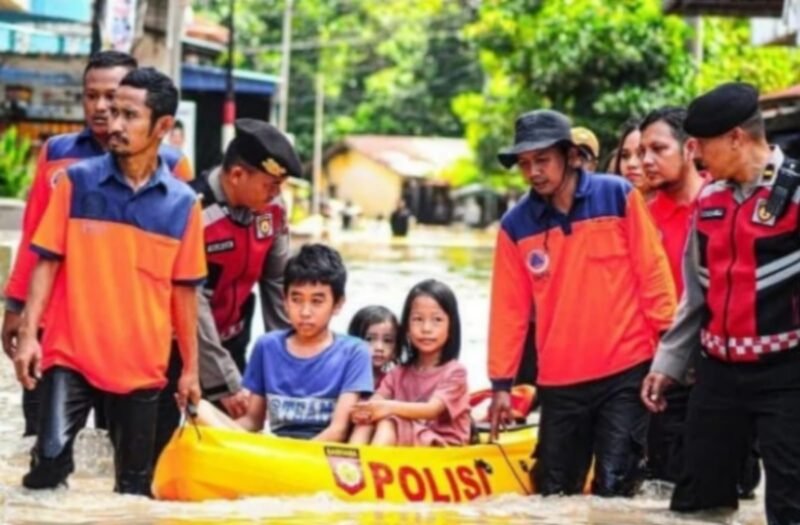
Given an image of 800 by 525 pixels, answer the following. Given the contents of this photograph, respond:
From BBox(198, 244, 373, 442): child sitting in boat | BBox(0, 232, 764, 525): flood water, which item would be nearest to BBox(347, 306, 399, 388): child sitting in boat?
BBox(198, 244, 373, 442): child sitting in boat

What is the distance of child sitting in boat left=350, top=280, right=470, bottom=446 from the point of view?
333 inches

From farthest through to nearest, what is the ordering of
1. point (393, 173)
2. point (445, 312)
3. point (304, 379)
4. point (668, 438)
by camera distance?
point (393, 173) → point (668, 438) → point (445, 312) → point (304, 379)

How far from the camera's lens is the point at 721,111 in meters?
6.72

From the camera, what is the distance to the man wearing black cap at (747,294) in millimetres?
6648

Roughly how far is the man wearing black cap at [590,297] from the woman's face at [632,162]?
3.20 ft

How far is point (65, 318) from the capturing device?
6875mm

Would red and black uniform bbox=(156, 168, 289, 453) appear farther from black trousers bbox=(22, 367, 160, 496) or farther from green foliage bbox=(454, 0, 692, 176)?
green foliage bbox=(454, 0, 692, 176)

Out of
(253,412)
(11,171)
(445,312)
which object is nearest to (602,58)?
(11,171)

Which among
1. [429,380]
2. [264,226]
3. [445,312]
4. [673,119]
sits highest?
[673,119]

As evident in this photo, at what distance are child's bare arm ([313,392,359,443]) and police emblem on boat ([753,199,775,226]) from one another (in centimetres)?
217

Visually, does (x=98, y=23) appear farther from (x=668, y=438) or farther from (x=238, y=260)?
(x=668, y=438)

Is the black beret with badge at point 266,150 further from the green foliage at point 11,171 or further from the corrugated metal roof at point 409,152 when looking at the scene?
the corrugated metal roof at point 409,152

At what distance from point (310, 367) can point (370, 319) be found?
117cm

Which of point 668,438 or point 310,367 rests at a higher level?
point 310,367
